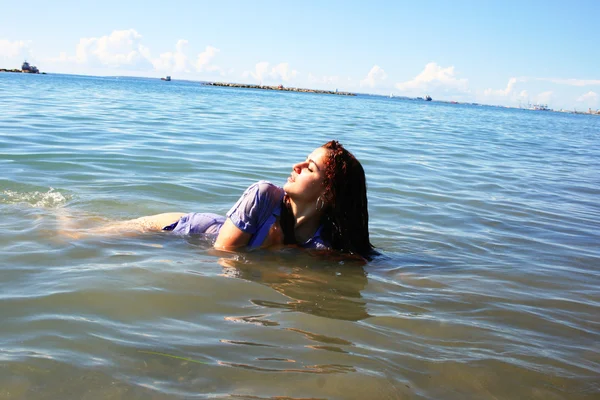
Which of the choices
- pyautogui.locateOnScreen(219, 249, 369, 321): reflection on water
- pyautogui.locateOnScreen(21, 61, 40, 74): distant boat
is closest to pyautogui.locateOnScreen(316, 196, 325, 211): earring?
pyautogui.locateOnScreen(219, 249, 369, 321): reflection on water

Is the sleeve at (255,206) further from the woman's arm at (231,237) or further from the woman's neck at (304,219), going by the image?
the woman's neck at (304,219)

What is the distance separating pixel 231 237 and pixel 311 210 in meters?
0.68

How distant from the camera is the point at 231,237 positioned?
13.9ft

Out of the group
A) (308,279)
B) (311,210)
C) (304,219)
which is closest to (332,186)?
(311,210)

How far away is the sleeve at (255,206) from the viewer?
4.00 meters

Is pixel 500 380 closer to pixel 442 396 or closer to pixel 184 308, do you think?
pixel 442 396

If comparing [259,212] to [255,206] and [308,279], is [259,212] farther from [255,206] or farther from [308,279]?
[308,279]

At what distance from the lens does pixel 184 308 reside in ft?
10.5

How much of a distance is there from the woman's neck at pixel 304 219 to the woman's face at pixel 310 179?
9 centimetres

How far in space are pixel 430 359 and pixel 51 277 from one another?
97.0 inches

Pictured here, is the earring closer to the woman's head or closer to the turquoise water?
the woman's head

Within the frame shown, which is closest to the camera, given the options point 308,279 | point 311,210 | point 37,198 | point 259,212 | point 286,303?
point 286,303

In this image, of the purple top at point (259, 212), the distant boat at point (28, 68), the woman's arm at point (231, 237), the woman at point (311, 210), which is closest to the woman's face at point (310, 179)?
the woman at point (311, 210)

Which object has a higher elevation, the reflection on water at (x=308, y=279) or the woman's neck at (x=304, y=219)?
the woman's neck at (x=304, y=219)
